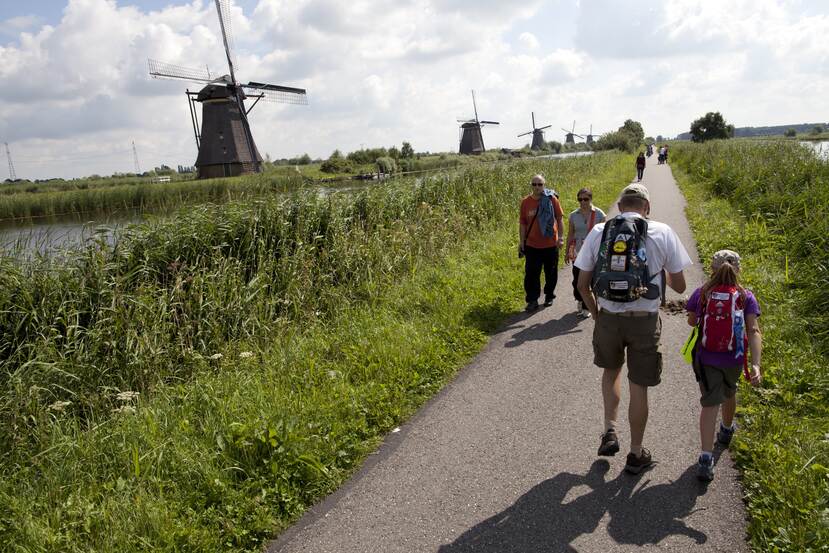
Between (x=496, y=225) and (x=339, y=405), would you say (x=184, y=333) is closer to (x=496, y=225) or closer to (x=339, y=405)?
(x=339, y=405)

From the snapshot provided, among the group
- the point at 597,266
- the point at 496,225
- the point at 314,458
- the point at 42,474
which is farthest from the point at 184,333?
the point at 496,225

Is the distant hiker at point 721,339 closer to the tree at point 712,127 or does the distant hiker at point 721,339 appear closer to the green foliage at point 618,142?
the green foliage at point 618,142

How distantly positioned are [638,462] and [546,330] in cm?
299

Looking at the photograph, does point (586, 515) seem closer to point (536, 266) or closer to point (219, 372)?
point (219, 372)

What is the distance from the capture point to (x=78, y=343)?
5324mm

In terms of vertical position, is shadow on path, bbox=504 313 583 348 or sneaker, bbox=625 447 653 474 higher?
shadow on path, bbox=504 313 583 348

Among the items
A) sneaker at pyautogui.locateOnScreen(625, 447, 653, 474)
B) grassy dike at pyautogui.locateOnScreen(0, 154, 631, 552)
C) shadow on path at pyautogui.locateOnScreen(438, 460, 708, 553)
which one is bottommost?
shadow on path at pyautogui.locateOnScreen(438, 460, 708, 553)

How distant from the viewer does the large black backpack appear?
3.35 m

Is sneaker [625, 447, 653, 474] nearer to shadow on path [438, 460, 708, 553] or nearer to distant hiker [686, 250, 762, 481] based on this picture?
shadow on path [438, 460, 708, 553]

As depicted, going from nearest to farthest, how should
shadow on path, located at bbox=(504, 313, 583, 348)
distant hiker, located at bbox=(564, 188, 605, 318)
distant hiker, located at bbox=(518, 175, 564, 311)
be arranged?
shadow on path, located at bbox=(504, 313, 583, 348) < distant hiker, located at bbox=(564, 188, 605, 318) < distant hiker, located at bbox=(518, 175, 564, 311)

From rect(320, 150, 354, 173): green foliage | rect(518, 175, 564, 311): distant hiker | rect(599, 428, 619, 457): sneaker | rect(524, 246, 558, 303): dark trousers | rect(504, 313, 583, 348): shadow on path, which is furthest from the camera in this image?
rect(320, 150, 354, 173): green foliage

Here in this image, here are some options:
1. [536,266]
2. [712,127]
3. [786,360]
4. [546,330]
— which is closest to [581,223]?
[536,266]

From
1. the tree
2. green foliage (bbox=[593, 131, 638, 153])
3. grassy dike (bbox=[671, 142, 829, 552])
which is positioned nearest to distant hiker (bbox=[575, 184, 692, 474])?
grassy dike (bbox=[671, 142, 829, 552])

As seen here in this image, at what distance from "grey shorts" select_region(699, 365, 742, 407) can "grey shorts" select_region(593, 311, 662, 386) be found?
1.01 feet
